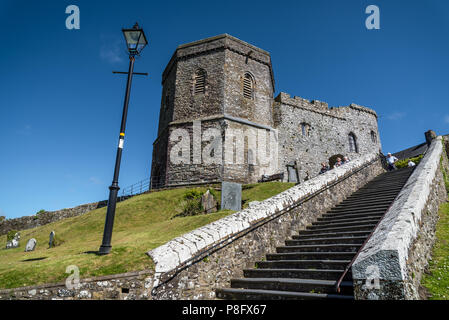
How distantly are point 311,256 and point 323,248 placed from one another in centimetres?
36

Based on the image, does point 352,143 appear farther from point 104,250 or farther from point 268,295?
point 104,250

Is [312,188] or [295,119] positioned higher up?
[295,119]

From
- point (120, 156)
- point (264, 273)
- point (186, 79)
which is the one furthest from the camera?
point (186, 79)

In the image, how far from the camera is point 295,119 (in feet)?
79.5

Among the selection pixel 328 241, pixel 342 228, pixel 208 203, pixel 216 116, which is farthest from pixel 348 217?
pixel 216 116

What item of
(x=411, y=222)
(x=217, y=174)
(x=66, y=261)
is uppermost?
(x=217, y=174)

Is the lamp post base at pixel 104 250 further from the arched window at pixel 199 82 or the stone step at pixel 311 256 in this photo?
the arched window at pixel 199 82

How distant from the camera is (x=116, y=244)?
643 centimetres

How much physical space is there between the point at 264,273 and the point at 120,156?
153 inches

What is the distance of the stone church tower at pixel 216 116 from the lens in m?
18.5

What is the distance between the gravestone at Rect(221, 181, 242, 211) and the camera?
10700mm

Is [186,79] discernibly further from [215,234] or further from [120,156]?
[215,234]

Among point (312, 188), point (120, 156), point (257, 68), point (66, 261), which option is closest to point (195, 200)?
point (312, 188)
